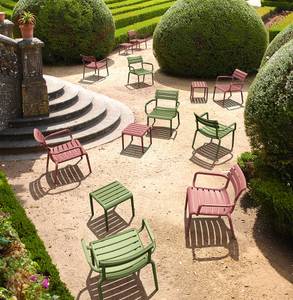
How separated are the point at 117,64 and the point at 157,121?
7154 millimetres

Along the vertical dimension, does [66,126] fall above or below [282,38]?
below

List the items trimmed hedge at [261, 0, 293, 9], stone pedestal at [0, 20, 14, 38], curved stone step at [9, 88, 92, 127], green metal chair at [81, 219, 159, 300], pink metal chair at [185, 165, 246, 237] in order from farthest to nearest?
trimmed hedge at [261, 0, 293, 9] → stone pedestal at [0, 20, 14, 38] → curved stone step at [9, 88, 92, 127] → pink metal chair at [185, 165, 246, 237] → green metal chair at [81, 219, 159, 300]

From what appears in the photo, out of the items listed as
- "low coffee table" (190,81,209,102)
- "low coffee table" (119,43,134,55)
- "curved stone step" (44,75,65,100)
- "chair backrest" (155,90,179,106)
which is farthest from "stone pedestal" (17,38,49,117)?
"low coffee table" (119,43,134,55)

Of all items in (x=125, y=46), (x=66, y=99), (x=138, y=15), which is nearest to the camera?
(x=66, y=99)

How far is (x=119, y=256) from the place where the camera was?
654cm

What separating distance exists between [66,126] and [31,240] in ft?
18.3

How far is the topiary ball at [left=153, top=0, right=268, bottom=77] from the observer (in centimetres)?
1623

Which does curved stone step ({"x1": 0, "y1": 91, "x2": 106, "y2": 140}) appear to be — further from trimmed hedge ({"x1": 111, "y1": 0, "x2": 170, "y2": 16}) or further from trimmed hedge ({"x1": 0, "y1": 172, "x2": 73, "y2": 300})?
trimmed hedge ({"x1": 111, "y1": 0, "x2": 170, "y2": 16})

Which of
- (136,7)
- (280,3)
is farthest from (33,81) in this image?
Result: (280,3)

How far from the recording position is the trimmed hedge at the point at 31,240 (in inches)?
219

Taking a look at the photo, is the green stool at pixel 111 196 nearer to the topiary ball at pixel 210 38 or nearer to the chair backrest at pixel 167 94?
the chair backrest at pixel 167 94

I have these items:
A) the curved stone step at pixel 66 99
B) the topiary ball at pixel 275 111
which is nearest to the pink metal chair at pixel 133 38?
the curved stone step at pixel 66 99

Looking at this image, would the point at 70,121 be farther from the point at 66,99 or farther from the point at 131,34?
the point at 131,34

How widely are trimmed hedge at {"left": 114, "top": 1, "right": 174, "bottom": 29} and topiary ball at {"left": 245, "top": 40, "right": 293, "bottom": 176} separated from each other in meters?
16.9
